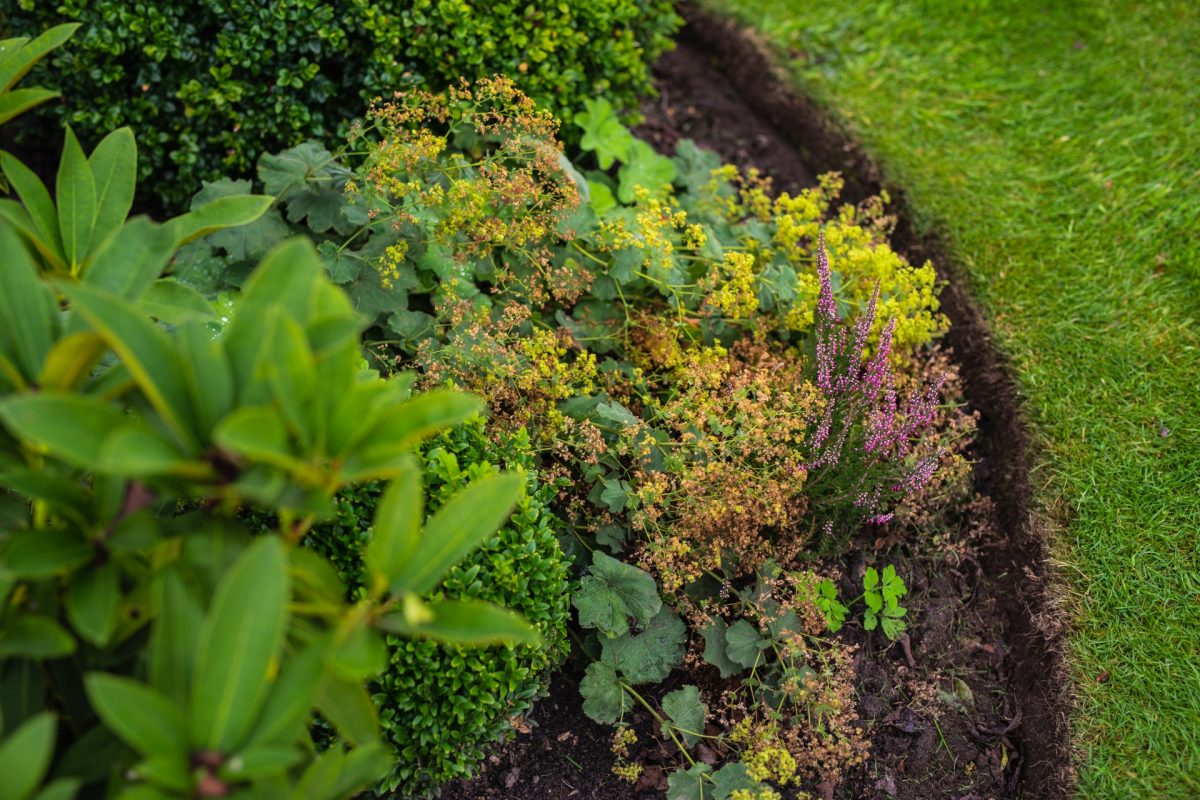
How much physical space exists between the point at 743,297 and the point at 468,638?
5.87ft

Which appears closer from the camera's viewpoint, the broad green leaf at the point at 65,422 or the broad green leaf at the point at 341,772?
the broad green leaf at the point at 65,422

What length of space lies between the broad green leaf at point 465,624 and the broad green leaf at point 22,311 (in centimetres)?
77

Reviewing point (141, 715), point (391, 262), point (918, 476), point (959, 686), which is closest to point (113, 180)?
point (391, 262)

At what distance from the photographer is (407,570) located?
1600mm

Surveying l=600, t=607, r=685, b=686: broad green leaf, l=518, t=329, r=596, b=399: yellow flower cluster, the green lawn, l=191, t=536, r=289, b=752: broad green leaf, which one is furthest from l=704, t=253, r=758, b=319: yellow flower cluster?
l=191, t=536, r=289, b=752: broad green leaf

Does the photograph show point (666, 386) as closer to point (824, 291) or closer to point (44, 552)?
→ point (824, 291)

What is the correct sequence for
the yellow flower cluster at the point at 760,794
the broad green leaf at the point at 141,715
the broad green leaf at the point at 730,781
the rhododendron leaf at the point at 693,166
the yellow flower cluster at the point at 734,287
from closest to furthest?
the broad green leaf at the point at 141,715 < the yellow flower cluster at the point at 760,794 < the broad green leaf at the point at 730,781 < the yellow flower cluster at the point at 734,287 < the rhododendron leaf at the point at 693,166

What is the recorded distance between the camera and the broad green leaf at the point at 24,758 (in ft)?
4.40

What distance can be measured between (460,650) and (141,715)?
95cm

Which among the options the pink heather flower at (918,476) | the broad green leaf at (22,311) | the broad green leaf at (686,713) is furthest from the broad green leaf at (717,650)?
the broad green leaf at (22,311)

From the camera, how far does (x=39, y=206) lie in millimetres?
2049

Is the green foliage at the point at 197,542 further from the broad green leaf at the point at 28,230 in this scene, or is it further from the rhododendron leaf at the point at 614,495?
the rhododendron leaf at the point at 614,495

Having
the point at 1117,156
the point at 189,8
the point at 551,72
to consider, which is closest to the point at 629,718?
the point at 551,72

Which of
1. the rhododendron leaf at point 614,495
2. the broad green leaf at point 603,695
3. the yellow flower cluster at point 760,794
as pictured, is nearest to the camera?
the yellow flower cluster at point 760,794
